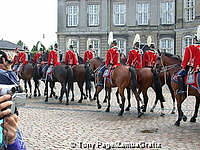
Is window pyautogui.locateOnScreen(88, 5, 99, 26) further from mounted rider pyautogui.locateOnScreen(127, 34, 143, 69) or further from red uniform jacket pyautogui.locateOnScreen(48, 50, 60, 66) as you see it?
mounted rider pyautogui.locateOnScreen(127, 34, 143, 69)

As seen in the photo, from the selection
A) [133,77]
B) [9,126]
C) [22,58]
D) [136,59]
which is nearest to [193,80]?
[133,77]

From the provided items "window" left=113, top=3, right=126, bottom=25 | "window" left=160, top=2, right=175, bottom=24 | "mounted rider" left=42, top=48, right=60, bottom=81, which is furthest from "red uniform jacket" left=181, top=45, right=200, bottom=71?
"window" left=113, top=3, right=126, bottom=25

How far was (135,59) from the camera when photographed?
11422mm

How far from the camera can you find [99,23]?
36750 millimetres

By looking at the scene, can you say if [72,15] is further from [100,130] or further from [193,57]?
[100,130]

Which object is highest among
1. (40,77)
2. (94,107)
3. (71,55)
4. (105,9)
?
(105,9)

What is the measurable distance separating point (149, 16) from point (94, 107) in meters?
24.9

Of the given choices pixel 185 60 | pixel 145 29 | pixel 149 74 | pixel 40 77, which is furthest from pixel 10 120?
pixel 145 29

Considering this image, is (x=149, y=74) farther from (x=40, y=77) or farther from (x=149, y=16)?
(x=149, y=16)

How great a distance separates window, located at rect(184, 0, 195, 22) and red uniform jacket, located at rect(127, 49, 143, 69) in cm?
2184

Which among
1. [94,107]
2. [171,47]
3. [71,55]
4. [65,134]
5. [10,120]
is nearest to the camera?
[10,120]

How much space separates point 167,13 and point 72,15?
1081 centimetres

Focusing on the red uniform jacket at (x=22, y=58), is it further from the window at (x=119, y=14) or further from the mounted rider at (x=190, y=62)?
the window at (x=119, y=14)

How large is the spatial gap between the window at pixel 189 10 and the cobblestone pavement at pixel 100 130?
21.0 m
